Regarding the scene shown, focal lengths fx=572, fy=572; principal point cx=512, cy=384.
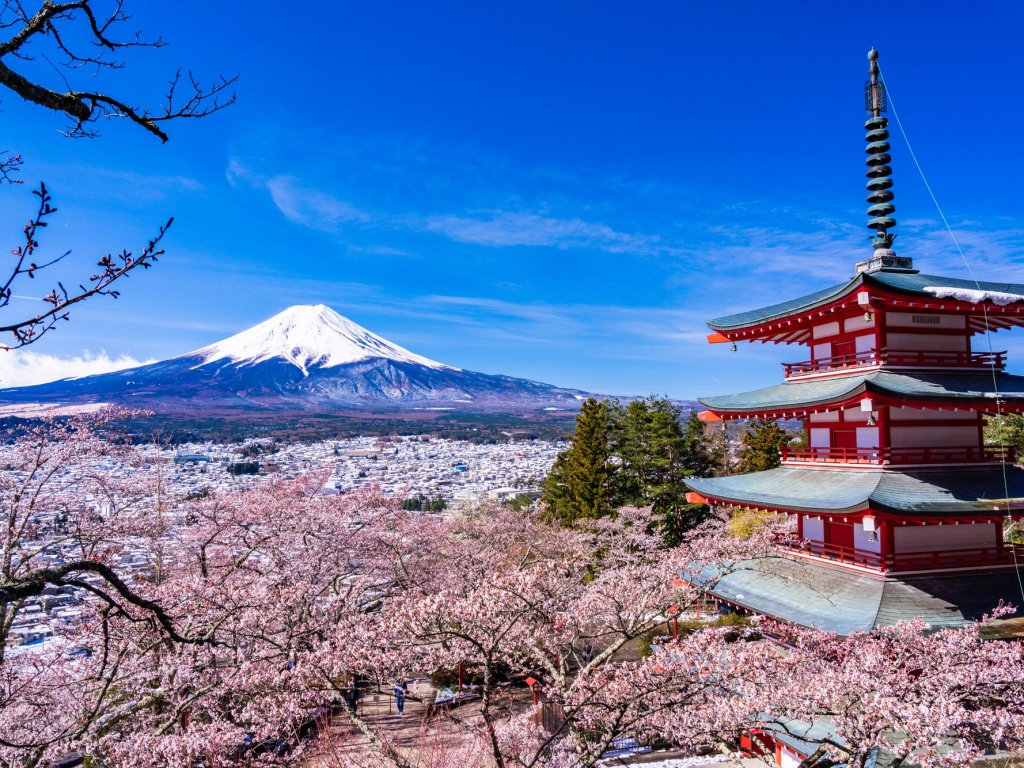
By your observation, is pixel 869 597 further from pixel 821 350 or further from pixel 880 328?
pixel 821 350

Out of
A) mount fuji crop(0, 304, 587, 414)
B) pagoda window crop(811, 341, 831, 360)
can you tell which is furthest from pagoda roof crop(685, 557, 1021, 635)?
mount fuji crop(0, 304, 587, 414)

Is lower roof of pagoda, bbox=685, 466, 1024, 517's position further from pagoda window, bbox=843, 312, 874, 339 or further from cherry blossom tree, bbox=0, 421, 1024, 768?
pagoda window, bbox=843, 312, 874, 339

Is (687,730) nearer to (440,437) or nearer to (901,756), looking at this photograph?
(901,756)

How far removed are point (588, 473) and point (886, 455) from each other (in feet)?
55.5

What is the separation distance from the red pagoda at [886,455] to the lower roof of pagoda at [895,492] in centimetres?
3

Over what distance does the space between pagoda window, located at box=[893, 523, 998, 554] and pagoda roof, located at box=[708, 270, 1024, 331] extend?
350 centimetres

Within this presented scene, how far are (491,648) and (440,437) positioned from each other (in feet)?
350

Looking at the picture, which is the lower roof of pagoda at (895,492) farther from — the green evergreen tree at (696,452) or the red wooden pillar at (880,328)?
the green evergreen tree at (696,452)

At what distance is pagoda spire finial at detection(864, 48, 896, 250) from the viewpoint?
10.1 m

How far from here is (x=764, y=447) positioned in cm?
2756

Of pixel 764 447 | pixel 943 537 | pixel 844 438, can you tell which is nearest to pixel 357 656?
pixel 844 438

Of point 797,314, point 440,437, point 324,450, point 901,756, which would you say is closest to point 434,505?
point 797,314

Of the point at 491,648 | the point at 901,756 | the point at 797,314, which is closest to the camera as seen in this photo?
the point at 901,756

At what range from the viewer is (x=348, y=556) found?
15.8 m
